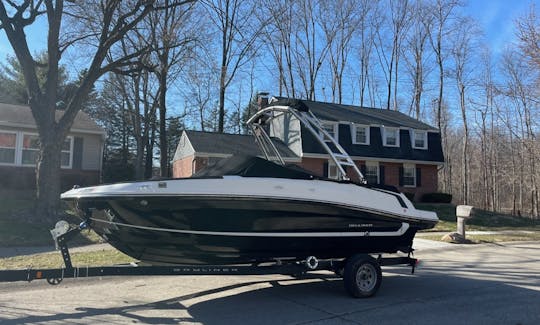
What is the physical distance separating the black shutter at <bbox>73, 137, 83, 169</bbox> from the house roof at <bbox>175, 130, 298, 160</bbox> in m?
6.20

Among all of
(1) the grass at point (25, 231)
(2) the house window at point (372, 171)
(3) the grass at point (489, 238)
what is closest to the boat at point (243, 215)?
(1) the grass at point (25, 231)

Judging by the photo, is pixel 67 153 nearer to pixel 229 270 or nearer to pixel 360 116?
pixel 229 270

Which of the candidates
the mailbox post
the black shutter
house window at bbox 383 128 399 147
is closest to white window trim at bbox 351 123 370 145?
house window at bbox 383 128 399 147

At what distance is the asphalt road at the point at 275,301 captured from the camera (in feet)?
17.7

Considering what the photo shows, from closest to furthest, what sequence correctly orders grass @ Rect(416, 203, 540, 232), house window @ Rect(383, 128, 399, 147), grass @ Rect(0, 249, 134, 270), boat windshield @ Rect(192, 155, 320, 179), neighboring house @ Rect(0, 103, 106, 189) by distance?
1. boat windshield @ Rect(192, 155, 320, 179)
2. grass @ Rect(0, 249, 134, 270)
3. grass @ Rect(416, 203, 540, 232)
4. neighboring house @ Rect(0, 103, 106, 189)
5. house window @ Rect(383, 128, 399, 147)

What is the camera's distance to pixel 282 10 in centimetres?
3312

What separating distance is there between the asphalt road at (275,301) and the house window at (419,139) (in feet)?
76.1

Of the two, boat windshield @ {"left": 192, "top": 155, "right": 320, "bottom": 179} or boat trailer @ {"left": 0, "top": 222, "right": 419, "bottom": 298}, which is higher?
boat windshield @ {"left": 192, "top": 155, "right": 320, "bottom": 179}

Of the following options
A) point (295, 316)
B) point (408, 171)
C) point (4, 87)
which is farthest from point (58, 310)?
point (4, 87)

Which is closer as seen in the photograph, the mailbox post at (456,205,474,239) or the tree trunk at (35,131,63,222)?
the mailbox post at (456,205,474,239)

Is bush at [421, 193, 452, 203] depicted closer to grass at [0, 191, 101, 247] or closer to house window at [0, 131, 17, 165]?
grass at [0, 191, 101, 247]

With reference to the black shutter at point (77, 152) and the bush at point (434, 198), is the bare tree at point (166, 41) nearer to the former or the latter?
the black shutter at point (77, 152)

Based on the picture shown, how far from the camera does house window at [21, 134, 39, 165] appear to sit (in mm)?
20938

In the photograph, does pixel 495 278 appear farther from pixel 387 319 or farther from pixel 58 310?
pixel 58 310
